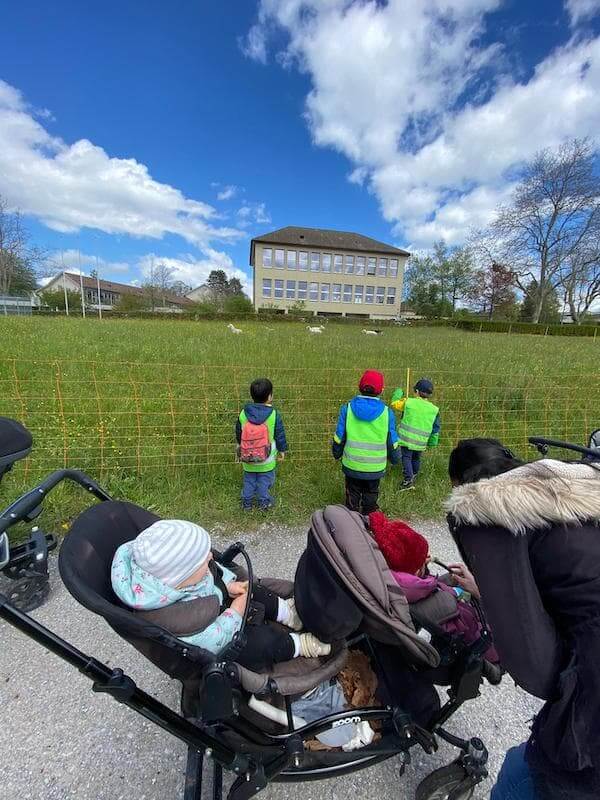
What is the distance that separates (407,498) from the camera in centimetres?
394

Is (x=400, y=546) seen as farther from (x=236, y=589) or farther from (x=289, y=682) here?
(x=236, y=589)

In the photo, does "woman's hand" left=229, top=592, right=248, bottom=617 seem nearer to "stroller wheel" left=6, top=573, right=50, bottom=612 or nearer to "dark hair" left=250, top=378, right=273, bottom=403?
"stroller wheel" left=6, top=573, right=50, bottom=612

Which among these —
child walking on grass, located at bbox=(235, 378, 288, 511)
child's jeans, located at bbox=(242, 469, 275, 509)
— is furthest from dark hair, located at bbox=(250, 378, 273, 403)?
child's jeans, located at bbox=(242, 469, 275, 509)

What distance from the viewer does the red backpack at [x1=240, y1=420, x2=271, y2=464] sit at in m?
3.37

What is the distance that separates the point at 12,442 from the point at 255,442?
1.94 m

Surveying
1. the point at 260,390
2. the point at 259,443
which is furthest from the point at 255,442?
the point at 260,390

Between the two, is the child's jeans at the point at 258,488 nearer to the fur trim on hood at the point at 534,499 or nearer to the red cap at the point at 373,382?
the red cap at the point at 373,382

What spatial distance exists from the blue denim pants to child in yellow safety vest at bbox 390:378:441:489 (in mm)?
2937

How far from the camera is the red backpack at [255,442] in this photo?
132 inches

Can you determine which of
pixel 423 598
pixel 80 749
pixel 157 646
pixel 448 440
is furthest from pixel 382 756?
pixel 448 440

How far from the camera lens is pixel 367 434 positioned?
3.37 m

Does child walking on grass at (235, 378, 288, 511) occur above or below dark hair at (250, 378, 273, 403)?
below

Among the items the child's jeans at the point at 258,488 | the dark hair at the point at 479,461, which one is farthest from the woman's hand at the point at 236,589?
the child's jeans at the point at 258,488

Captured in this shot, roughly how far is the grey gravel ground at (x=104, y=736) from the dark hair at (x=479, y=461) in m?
1.33
